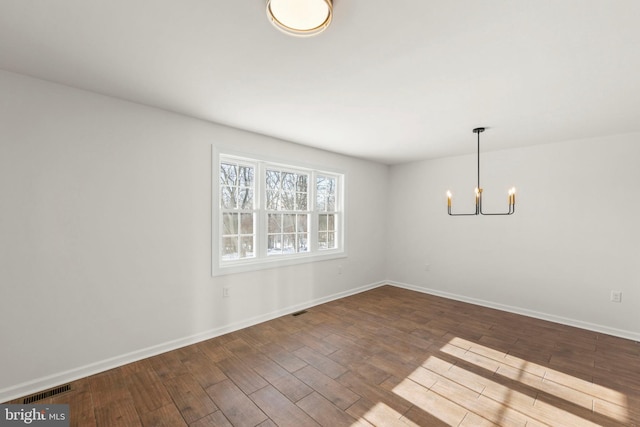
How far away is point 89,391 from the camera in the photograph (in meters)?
2.21

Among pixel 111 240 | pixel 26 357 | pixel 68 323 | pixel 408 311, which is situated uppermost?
pixel 111 240

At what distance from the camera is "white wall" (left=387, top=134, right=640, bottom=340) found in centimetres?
346

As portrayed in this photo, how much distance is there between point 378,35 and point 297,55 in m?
0.56

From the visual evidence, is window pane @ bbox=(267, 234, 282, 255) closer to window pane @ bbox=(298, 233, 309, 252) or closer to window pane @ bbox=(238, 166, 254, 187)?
window pane @ bbox=(298, 233, 309, 252)

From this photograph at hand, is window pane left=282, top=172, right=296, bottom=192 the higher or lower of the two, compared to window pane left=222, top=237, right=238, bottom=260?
higher

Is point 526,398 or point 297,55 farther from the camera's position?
point 526,398

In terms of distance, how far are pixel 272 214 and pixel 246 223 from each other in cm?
43

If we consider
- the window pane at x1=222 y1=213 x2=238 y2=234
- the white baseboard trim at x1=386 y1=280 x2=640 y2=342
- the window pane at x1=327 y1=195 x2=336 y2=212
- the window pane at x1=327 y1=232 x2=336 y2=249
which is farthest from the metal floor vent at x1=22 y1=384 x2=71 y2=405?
the white baseboard trim at x1=386 y1=280 x2=640 y2=342

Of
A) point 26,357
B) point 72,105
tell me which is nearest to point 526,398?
point 26,357

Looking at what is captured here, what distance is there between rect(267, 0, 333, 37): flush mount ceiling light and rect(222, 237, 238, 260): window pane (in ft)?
8.66

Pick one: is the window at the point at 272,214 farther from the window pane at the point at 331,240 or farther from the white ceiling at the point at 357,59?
the white ceiling at the point at 357,59

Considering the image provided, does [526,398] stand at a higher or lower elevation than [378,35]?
lower

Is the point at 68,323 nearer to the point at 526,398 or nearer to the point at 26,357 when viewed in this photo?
the point at 26,357

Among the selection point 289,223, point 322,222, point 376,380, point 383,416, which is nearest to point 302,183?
point 289,223
